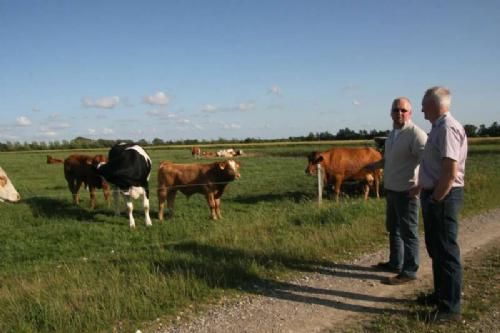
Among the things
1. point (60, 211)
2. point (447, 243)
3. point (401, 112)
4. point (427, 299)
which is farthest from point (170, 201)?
point (447, 243)

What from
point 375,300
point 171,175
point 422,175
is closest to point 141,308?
point 375,300

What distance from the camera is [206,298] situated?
4.87 m

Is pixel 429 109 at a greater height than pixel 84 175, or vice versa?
pixel 429 109

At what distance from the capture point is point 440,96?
13.5 ft

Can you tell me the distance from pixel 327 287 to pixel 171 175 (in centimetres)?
774

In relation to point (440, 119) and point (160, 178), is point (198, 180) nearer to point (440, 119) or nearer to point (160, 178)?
point (160, 178)

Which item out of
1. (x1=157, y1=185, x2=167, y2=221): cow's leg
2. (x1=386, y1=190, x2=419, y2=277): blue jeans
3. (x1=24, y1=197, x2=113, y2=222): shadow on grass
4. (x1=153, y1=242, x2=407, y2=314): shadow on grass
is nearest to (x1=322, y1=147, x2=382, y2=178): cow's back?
(x1=157, y1=185, x2=167, y2=221): cow's leg

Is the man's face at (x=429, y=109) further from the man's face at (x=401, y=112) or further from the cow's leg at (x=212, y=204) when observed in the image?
the cow's leg at (x=212, y=204)

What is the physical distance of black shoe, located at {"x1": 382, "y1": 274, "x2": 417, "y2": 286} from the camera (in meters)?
5.24

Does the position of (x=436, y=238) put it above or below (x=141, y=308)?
above

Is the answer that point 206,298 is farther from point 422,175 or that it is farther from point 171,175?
point 171,175

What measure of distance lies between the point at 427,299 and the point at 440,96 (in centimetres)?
215

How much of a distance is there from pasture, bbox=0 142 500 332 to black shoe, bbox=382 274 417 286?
109 cm

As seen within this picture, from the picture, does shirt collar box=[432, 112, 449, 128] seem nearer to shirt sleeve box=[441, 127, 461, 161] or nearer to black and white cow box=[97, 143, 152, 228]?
shirt sleeve box=[441, 127, 461, 161]
